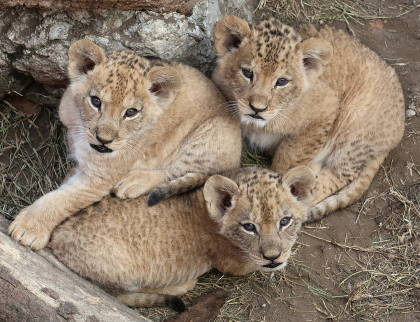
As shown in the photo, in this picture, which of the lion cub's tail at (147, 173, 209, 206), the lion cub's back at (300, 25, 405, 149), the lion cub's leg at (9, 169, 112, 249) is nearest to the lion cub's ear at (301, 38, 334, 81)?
the lion cub's back at (300, 25, 405, 149)

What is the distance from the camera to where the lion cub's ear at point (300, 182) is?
170 inches

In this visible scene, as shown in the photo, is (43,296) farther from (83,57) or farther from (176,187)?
(83,57)

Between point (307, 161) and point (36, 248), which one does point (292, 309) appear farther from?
point (36, 248)

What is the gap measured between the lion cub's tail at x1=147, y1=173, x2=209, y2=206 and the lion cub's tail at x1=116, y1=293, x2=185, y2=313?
829 millimetres

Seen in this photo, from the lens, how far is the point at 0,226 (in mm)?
4238

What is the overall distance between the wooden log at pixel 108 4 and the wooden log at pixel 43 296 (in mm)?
2176

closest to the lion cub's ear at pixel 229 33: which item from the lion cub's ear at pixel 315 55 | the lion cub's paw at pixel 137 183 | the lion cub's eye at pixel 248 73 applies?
the lion cub's eye at pixel 248 73

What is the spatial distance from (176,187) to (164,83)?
0.91m

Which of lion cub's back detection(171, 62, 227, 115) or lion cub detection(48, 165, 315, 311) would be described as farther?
lion cub's back detection(171, 62, 227, 115)

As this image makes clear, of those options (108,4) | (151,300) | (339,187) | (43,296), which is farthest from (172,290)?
(108,4)

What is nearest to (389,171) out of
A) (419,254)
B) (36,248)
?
(419,254)

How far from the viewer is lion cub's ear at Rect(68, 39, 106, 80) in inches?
168

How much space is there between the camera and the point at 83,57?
444cm

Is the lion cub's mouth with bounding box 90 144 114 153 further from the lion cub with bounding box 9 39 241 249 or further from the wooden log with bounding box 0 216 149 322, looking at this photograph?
the wooden log with bounding box 0 216 149 322
